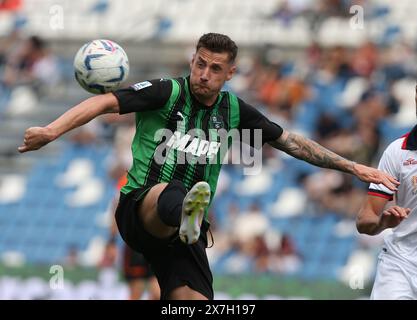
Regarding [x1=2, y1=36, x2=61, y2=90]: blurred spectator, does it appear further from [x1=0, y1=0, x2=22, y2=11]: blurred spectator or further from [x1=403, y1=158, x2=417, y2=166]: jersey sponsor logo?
[x1=403, y1=158, x2=417, y2=166]: jersey sponsor logo

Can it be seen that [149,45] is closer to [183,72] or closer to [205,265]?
[183,72]

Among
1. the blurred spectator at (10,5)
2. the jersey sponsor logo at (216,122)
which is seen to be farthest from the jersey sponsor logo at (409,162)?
the blurred spectator at (10,5)

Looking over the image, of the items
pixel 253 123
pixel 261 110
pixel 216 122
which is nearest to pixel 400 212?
pixel 253 123

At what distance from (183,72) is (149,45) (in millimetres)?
1795

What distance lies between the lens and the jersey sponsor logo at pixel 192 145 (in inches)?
336

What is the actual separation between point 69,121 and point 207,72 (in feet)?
3.95

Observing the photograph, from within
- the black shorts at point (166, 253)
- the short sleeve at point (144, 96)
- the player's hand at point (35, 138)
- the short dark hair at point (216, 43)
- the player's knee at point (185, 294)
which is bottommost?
the player's knee at point (185, 294)

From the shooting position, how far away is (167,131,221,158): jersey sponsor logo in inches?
336

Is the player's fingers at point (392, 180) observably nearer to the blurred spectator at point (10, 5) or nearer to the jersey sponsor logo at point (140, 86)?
the jersey sponsor logo at point (140, 86)

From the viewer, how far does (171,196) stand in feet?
26.6

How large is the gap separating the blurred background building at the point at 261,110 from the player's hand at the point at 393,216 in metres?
7.39

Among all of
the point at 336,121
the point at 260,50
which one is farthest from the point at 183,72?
the point at 336,121

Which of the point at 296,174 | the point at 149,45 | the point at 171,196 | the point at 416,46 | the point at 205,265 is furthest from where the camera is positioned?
the point at 149,45

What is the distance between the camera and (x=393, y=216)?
26.4 ft
